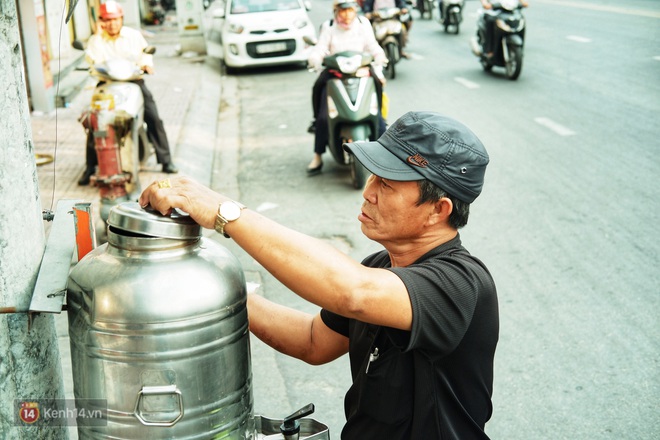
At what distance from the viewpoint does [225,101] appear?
39.8ft

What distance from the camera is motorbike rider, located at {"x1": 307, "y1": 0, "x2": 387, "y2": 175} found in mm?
7762

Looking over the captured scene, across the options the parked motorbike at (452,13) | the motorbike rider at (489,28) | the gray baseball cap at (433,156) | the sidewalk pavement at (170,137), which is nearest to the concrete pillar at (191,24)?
the sidewalk pavement at (170,137)

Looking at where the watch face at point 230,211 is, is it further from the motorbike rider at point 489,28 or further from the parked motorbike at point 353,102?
the motorbike rider at point 489,28

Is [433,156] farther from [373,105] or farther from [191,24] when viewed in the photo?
[191,24]

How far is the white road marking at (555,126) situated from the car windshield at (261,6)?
628 centimetres

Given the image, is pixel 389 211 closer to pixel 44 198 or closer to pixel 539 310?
pixel 539 310

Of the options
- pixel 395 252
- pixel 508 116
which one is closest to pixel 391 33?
pixel 508 116

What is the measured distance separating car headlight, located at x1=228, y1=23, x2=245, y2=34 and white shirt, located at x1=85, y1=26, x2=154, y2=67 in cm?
713

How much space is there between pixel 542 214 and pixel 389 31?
23.6 feet

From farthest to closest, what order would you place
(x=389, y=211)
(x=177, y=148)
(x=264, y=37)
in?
1. (x=264, y=37)
2. (x=177, y=148)
3. (x=389, y=211)

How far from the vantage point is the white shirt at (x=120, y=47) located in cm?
675

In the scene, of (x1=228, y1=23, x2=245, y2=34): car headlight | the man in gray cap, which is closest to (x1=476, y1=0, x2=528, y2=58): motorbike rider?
(x1=228, y1=23, x2=245, y2=34): car headlight

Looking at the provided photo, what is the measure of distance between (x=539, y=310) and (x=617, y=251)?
45.3 inches

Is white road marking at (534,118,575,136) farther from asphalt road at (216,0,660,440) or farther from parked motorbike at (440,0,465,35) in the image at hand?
parked motorbike at (440,0,465,35)
